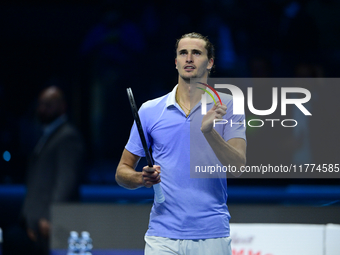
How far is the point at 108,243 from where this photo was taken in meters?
3.57

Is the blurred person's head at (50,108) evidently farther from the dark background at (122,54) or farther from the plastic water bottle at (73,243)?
the dark background at (122,54)

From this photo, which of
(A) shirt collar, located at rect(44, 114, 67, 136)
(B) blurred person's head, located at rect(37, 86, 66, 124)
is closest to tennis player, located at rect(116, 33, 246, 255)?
(A) shirt collar, located at rect(44, 114, 67, 136)

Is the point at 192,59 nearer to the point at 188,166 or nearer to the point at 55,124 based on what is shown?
the point at 188,166

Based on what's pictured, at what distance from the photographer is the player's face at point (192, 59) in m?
1.97

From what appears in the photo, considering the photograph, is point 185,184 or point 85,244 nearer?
point 185,184

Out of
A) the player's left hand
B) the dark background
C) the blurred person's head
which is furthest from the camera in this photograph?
the dark background

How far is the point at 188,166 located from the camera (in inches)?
73.7

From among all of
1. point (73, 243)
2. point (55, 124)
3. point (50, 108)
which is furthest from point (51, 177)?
point (73, 243)

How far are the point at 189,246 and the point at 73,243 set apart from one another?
Result: 1930 millimetres

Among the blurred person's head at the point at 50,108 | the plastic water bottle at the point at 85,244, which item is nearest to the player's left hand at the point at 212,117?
the blurred person's head at the point at 50,108

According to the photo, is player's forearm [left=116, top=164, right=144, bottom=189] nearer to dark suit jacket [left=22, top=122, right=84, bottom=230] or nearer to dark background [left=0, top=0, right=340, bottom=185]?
dark suit jacket [left=22, top=122, right=84, bottom=230]

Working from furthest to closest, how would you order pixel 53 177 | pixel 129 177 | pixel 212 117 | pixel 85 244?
pixel 85 244 → pixel 53 177 → pixel 129 177 → pixel 212 117

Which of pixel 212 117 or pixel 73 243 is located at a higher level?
pixel 212 117

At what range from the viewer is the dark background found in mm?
4523
